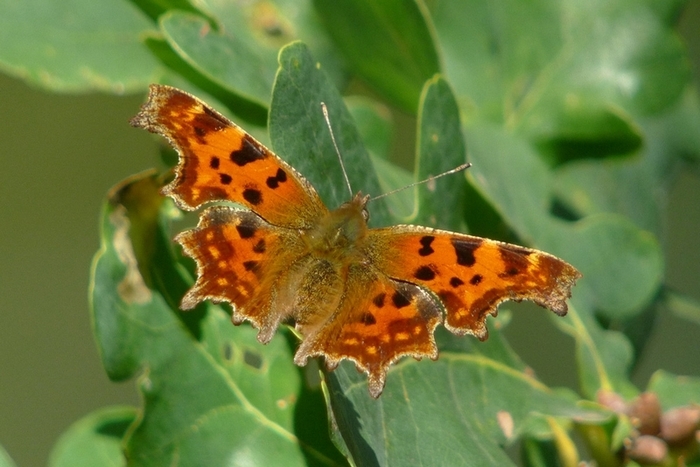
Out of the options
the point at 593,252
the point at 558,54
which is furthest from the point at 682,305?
the point at 558,54

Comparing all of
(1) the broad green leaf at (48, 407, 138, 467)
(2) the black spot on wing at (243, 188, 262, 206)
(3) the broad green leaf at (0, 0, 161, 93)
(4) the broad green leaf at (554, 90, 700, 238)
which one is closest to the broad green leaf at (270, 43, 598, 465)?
(2) the black spot on wing at (243, 188, 262, 206)

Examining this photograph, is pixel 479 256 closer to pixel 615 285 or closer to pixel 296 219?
pixel 296 219

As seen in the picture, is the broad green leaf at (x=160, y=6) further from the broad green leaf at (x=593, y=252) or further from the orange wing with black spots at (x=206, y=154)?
the broad green leaf at (x=593, y=252)

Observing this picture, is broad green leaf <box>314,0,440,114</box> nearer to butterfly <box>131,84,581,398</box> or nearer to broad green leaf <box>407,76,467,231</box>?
broad green leaf <box>407,76,467,231</box>

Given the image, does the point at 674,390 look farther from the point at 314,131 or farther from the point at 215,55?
the point at 215,55

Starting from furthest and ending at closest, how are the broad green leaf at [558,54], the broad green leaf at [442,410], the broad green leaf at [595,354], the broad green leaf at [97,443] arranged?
the broad green leaf at [558,54]
the broad green leaf at [595,354]
the broad green leaf at [97,443]
the broad green leaf at [442,410]

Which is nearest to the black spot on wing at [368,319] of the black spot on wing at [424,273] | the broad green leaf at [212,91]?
the black spot on wing at [424,273]

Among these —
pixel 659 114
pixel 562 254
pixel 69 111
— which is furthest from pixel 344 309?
pixel 69 111
